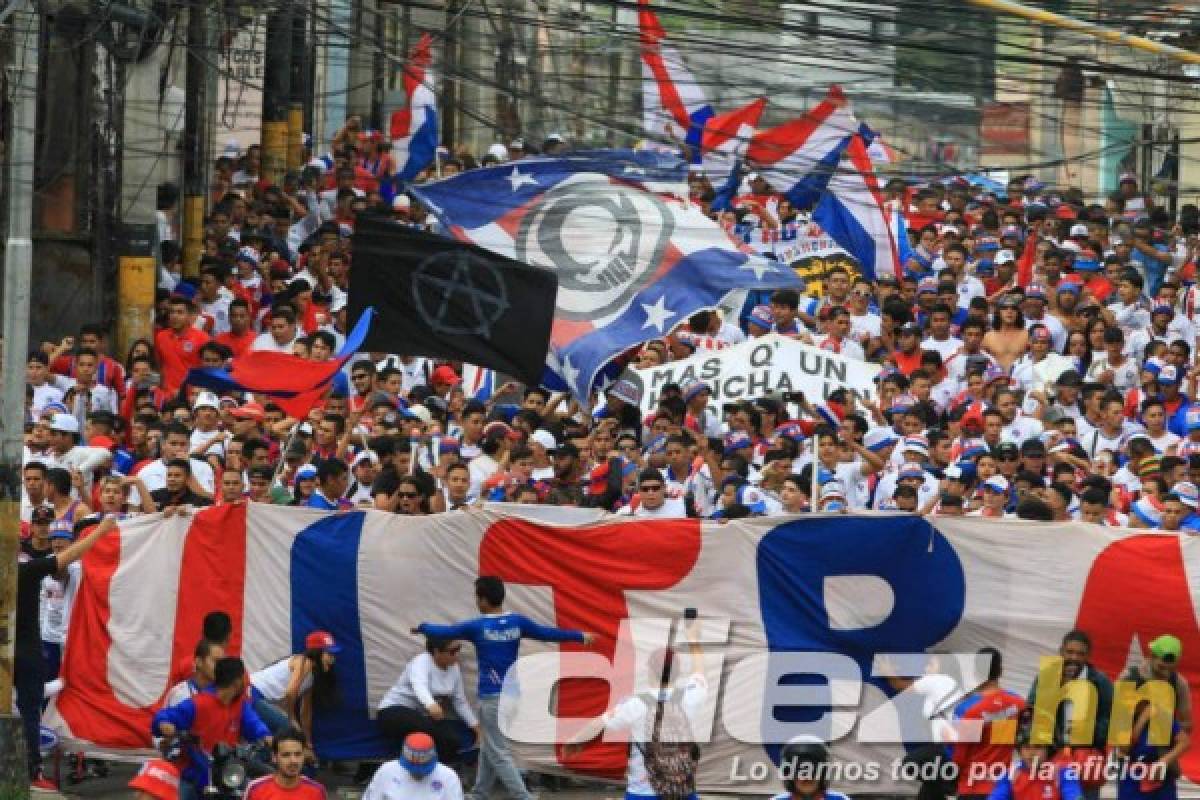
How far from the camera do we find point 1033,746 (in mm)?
14602

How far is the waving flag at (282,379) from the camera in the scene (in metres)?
19.2

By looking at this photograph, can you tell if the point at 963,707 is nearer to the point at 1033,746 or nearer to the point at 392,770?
the point at 1033,746

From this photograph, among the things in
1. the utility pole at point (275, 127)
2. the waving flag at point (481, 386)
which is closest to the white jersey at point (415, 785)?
the waving flag at point (481, 386)

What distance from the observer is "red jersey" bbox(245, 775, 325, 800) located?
13875 mm

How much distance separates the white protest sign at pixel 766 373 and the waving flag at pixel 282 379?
2.69m

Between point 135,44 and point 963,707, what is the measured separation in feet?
41.2

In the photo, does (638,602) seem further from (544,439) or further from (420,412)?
(420,412)

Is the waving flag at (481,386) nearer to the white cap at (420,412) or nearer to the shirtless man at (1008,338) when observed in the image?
the white cap at (420,412)

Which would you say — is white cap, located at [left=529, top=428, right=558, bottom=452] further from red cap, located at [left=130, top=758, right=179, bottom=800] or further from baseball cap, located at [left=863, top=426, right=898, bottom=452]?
red cap, located at [left=130, top=758, right=179, bottom=800]

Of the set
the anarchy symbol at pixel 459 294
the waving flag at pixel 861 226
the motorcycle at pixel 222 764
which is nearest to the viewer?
the motorcycle at pixel 222 764

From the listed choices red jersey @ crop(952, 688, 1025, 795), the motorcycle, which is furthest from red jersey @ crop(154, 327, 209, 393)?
red jersey @ crop(952, 688, 1025, 795)

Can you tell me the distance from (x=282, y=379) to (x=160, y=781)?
203 inches

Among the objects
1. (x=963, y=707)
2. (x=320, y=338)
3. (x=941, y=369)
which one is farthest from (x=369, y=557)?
(x=941, y=369)

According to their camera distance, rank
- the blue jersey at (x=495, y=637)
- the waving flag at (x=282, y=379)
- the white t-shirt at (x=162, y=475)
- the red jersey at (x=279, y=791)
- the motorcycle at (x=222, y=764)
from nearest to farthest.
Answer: the red jersey at (x=279, y=791) → the motorcycle at (x=222, y=764) → the blue jersey at (x=495, y=637) → the white t-shirt at (x=162, y=475) → the waving flag at (x=282, y=379)
